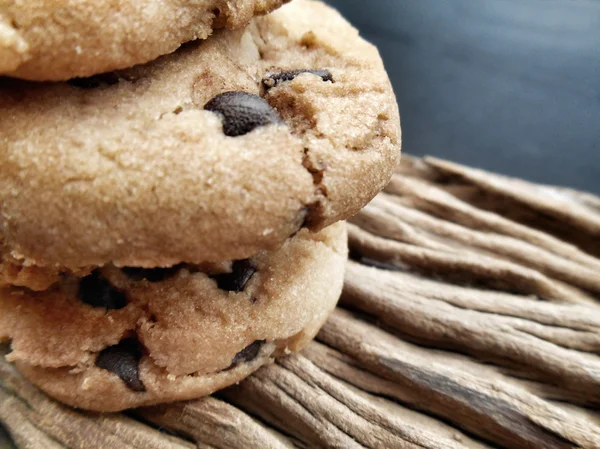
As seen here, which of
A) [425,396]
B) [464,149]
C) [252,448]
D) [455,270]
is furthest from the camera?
[464,149]

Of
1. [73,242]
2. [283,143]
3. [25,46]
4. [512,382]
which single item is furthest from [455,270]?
[25,46]

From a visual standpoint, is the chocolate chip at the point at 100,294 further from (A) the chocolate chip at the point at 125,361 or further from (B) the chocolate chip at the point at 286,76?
(B) the chocolate chip at the point at 286,76

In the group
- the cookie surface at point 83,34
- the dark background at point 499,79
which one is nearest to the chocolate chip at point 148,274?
the cookie surface at point 83,34

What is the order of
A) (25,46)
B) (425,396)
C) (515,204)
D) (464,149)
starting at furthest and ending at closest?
(464,149), (515,204), (425,396), (25,46)

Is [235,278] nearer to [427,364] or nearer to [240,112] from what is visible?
[240,112]

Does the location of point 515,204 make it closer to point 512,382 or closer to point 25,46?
point 512,382

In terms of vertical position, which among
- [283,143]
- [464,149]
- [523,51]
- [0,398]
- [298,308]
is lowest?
[0,398]
